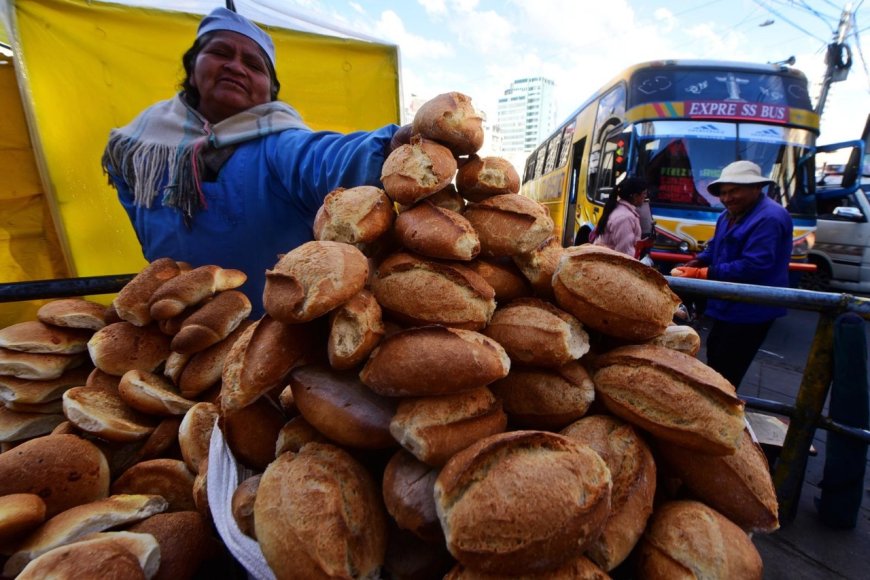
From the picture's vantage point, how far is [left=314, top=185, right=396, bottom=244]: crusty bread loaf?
1034 millimetres

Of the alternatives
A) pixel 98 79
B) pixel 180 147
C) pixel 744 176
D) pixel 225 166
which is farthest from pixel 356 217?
pixel 98 79

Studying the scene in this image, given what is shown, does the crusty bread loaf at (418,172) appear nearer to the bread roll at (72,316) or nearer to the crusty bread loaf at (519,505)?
the crusty bread loaf at (519,505)

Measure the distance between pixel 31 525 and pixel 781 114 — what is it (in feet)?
27.8

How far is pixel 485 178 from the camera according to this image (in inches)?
45.8

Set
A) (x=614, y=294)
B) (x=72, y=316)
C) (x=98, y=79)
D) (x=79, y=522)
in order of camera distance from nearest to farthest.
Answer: (x=79, y=522)
(x=614, y=294)
(x=72, y=316)
(x=98, y=79)

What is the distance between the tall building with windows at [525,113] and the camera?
35500 millimetres

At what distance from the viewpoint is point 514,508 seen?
2.14 feet

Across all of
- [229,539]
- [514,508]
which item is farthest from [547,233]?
[229,539]

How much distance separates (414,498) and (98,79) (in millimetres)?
4672

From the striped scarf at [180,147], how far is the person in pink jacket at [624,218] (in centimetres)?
414

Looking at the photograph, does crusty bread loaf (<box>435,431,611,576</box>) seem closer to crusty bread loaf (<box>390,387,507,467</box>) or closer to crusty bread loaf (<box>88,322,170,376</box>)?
crusty bread loaf (<box>390,387,507,467</box>)

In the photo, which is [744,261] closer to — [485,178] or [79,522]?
[485,178]

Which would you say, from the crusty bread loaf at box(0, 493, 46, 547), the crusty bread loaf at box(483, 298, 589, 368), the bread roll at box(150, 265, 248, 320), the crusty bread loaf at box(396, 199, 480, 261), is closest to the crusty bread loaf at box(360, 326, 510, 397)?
the crusty bread loaf at box(483, 298, 589, 368)

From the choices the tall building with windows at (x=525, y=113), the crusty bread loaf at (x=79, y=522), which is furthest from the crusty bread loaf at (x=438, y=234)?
the tall building with windows at (x=525, y=113)
